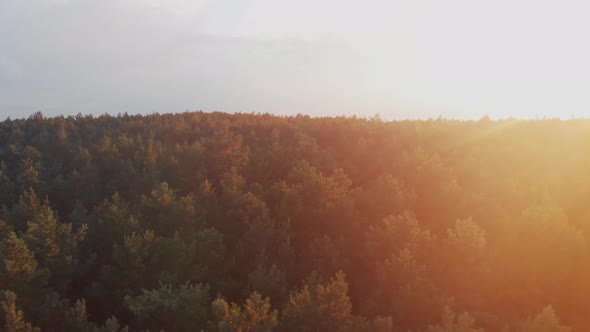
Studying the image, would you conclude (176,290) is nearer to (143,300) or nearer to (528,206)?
(143,300)

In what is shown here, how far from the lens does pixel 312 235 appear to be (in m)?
14.1

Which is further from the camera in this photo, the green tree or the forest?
the forest

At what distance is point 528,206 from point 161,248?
34.8 ft

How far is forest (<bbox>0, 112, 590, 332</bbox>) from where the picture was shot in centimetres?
1051

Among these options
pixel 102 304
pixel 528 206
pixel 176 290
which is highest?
pixel 528 206

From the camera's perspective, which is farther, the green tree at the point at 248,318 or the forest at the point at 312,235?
the forest at the point at 312,235

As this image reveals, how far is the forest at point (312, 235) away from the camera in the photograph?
34.5 feet

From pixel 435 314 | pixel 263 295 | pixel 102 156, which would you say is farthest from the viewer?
pixel 102 156

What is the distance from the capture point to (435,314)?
10.4 m

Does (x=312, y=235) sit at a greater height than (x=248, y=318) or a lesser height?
greater

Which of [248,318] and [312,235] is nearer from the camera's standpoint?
[248,318]

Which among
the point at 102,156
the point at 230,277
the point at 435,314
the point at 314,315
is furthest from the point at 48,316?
the point at 102,156

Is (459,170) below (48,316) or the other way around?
the other way around

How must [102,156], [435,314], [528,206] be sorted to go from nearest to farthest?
[435,314]
[528,206]
[102,156]
